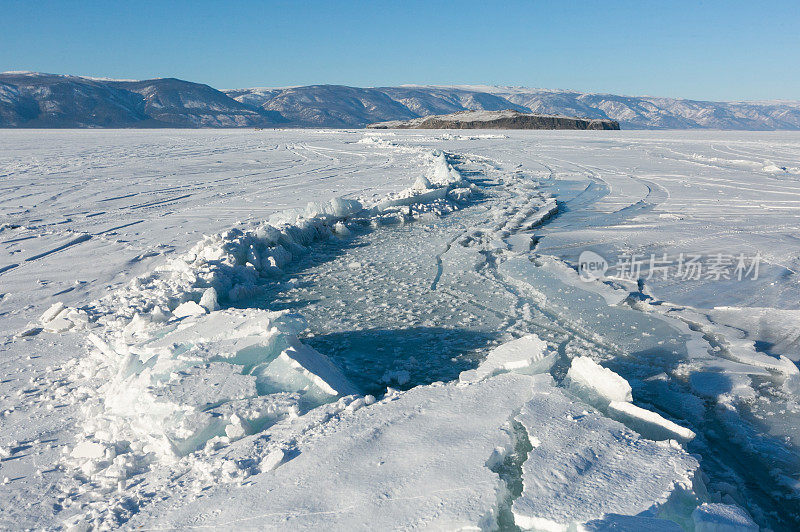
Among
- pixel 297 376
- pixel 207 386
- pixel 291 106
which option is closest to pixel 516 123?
pixel 297 376

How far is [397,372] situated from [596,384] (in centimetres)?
119

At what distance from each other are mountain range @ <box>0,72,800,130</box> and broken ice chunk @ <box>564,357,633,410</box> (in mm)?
95118

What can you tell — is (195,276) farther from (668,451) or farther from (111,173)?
(111,173)

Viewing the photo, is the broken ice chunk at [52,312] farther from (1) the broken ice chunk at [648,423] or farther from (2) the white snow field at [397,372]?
(1) the broken ice chunk at [648,423]

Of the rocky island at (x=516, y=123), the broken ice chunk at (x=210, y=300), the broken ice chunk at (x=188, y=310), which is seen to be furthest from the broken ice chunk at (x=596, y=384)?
the rocky island at (x=516, y=123)

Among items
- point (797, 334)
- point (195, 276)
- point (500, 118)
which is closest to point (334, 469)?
point (195, 276)

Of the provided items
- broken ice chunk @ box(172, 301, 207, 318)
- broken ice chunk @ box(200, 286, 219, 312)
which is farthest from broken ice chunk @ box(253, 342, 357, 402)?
broken ice chunk @ box(200, 286, 219, 312)

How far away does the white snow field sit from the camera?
6.17ft

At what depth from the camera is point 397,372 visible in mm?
3264

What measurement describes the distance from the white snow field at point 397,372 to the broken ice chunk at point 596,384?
0.04ft

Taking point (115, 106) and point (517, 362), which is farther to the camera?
point (115, 106)

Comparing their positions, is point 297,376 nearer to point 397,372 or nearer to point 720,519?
point 397,372

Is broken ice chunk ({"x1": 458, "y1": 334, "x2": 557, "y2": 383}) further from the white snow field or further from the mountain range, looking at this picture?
the mountain range

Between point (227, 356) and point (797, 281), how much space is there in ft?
16.6
